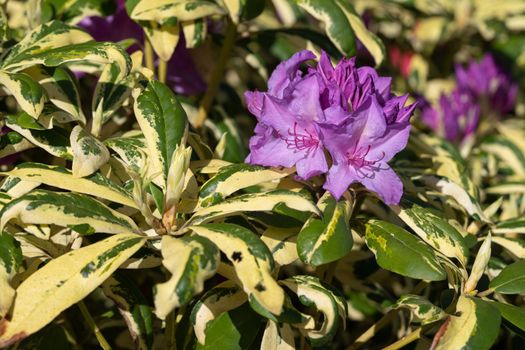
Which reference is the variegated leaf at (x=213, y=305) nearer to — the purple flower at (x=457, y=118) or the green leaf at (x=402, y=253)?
the green leaf at (x=402, y=253)

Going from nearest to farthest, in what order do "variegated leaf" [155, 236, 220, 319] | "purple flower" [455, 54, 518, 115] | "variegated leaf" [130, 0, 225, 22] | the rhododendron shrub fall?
"variegated leaf" [155, 236, 220, 319] → the rhododendron shrub → "variegated leaf" [130, 0, 225, 22] → "purple flower" [455, 54, 518, 115]

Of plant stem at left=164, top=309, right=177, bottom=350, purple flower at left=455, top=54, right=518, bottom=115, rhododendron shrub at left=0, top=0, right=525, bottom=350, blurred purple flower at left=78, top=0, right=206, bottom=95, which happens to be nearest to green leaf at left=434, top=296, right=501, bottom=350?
rhododendron shrub at left=0, top=0, right=525, bottom=350

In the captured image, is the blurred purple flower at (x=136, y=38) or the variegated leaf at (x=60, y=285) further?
the blurred purple flower at (x=136, y=38)

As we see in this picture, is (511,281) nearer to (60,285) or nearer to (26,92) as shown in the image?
(60,285)

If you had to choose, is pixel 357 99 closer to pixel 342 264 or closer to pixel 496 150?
pixel 342 264

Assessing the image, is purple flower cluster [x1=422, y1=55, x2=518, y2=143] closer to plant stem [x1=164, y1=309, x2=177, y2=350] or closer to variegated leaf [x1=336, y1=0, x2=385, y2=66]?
variegated leaf [x1=336, y1=0, x2=385, y2=66]

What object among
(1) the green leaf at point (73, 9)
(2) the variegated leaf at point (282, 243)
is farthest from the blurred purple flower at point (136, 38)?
(2) the variegated leaf at point (282, 243)

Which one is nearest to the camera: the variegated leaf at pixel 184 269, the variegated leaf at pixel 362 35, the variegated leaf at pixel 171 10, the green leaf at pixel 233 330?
the variegated leaf at pixel 184 269
